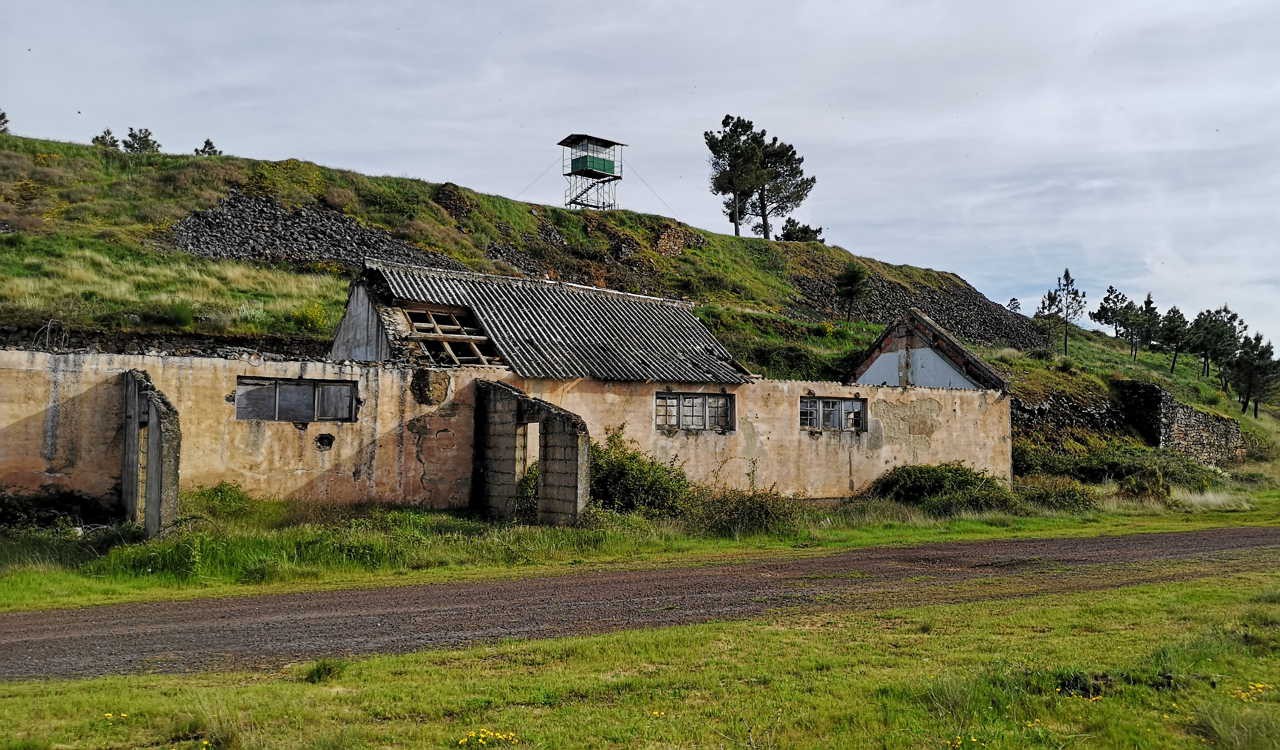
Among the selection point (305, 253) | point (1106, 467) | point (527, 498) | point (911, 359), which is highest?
point (305, 253)

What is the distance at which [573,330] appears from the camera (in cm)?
2294

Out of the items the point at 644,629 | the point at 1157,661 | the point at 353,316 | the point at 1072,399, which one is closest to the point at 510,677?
the point at 644,629

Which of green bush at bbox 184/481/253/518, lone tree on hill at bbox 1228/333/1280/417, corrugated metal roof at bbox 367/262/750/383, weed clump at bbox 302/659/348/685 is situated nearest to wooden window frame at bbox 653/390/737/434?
corrugated metal roof at bbox 367/262/750/383

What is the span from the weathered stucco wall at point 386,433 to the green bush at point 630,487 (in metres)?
1.66

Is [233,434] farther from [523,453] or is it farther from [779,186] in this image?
[779,186]

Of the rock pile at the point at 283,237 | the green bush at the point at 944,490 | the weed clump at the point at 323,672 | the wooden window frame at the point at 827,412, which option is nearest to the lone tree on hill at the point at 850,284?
the rock pile at the point at 283,237

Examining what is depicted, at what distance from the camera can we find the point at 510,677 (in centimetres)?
734

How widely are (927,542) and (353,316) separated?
14.4m

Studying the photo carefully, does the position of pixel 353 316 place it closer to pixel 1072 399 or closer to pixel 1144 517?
pixel 1144 517

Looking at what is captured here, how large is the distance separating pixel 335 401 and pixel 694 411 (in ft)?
27.5

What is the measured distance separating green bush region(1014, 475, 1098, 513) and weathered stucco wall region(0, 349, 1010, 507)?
92.6 inches

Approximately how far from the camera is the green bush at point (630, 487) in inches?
745

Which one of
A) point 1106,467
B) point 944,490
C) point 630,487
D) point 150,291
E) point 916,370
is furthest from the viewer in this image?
point 150,291

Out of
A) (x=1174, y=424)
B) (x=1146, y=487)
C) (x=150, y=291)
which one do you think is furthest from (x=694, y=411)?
(x=1174, y=424)
